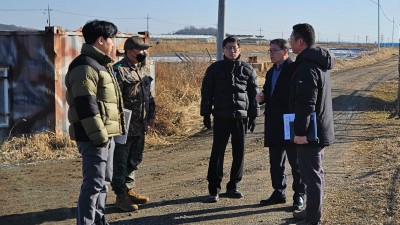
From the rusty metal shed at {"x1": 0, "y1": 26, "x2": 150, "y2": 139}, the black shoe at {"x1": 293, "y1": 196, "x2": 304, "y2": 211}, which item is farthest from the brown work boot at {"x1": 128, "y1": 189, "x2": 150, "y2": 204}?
the rusty metal shed at {"x1": 0, "y1": 26, "x2": 150, "y2": 139}

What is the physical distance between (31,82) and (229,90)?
15.5 feet

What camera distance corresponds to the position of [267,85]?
5.79 meters

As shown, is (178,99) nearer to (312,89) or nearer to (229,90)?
(229,90)

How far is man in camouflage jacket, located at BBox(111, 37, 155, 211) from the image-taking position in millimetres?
5453

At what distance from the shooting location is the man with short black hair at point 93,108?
4203 mm

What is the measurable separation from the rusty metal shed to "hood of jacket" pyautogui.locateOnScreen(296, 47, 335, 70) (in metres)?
5.60

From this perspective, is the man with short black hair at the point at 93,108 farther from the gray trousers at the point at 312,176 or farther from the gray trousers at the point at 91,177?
the gray trousers at the point at 312,176

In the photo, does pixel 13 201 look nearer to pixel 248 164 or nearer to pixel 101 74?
pixel 101 74

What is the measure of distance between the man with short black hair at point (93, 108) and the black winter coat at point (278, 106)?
72.5 inches

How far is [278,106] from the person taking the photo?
5617 millimetres

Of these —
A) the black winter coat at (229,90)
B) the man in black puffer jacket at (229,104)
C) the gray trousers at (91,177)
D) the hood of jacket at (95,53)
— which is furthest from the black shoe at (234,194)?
the hood of jacket at (95,53)

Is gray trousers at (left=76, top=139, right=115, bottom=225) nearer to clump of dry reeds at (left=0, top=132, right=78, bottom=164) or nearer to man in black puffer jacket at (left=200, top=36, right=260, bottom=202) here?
man in black puffer jacket at (left=200, top=36, right=260, bottom=202)

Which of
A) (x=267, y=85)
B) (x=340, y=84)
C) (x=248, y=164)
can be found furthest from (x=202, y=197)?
(x=340, y=84)

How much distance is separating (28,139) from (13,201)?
Result: 2.98m
